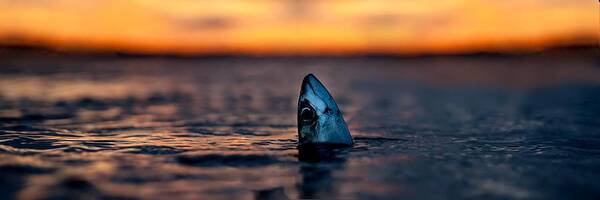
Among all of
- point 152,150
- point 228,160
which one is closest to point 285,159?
point 228,160

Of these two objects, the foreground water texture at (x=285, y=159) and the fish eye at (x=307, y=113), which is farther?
the fish eye at (x=307, y=113)

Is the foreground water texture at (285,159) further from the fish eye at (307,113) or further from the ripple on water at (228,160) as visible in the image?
the fish eye at (307,113)

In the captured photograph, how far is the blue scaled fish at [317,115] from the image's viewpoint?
23.9ft

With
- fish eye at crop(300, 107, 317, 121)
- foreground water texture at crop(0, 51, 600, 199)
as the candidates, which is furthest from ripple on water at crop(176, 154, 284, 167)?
fish eye at crop(300, 107, 317, 121)

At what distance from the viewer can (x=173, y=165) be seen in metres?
6.46

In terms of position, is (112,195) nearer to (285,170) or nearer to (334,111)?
(285,170)

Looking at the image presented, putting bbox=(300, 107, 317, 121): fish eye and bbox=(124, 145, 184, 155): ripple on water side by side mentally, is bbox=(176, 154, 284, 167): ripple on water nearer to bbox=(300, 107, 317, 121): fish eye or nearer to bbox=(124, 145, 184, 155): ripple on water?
bbox=(124, 145, 184, 155): ripple on water

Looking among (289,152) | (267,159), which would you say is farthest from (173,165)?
(289,152)

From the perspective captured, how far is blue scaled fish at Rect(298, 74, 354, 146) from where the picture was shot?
7.27 metres

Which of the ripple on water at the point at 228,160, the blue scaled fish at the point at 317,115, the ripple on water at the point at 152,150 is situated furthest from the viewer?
the ripple on water at the point at 152,150

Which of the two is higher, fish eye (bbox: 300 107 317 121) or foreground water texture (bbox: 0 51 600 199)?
fish eye (bbox: 300 107 317 121)

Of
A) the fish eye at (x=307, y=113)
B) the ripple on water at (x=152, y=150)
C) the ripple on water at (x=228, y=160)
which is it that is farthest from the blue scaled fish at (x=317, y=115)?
the ripple on water at (x=152, y=150)

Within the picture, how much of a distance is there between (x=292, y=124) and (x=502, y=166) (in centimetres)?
559

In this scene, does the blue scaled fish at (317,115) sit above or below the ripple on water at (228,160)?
above
